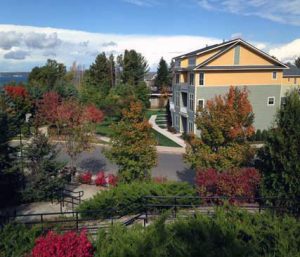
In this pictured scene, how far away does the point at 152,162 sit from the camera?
811 inches

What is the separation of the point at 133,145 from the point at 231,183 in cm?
639

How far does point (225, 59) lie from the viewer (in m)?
37.6

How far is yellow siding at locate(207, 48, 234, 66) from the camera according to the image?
37.4 metres

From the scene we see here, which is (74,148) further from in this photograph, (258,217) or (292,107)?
(258,217)

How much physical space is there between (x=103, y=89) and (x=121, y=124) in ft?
135

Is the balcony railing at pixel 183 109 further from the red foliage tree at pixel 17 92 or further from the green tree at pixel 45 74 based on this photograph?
the green tree at pixel 45 74

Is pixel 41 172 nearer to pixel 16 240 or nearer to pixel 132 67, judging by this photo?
pixel 16 240

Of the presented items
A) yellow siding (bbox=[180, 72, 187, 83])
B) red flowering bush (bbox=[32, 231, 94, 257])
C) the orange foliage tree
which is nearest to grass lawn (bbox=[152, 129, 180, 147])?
yellow siding (bbox=[180, 72, 187, 83])

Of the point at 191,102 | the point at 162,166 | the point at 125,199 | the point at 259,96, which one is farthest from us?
the point at 191,102

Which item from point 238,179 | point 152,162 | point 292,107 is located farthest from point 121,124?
point 292,107

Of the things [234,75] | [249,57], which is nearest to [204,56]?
[234,75]

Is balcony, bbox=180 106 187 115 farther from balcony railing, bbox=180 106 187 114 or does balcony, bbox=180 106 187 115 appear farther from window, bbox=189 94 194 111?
window, bbox=189 94 194 111

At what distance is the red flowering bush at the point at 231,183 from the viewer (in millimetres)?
16266

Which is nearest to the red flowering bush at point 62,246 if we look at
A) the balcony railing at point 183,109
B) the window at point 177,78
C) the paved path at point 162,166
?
the paved path at point 162,166
